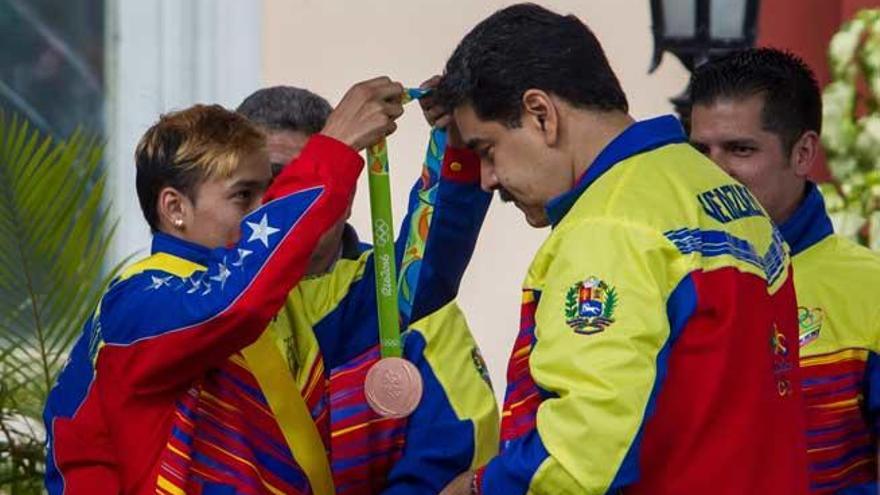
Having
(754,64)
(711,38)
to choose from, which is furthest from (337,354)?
(711,38)

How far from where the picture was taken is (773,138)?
4375 mm

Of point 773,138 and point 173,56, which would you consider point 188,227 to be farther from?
point 173,56

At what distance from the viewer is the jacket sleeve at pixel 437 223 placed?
13.6ft

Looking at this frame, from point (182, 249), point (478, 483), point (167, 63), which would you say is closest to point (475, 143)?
point (478, 483)

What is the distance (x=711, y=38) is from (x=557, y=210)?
2.19 m

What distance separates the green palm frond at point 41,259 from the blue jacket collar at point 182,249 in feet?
4.42

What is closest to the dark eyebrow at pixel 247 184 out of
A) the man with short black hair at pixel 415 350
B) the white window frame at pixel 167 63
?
the man with short black hair at pixel 415 350

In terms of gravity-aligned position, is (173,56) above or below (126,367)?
above

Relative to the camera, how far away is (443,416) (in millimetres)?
4117

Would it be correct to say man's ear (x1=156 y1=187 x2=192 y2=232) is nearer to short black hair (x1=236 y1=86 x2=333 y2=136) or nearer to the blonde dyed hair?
the blonde dyed hair

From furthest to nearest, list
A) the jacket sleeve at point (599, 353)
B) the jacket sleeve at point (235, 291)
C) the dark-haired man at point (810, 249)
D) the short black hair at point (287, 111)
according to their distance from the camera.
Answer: the short black hair at point (287, 111) → the dark-haired man at point (810, 249) → the jacket sleeve at point (235, 291) → the jacket sleeve at point (599, 353)

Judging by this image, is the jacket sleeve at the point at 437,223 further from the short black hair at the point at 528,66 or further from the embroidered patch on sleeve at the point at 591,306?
the embroidered patch on sleeve at the point at 591,306

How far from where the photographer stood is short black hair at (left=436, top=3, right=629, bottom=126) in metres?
3.55

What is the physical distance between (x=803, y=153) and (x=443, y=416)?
34.6 inches
